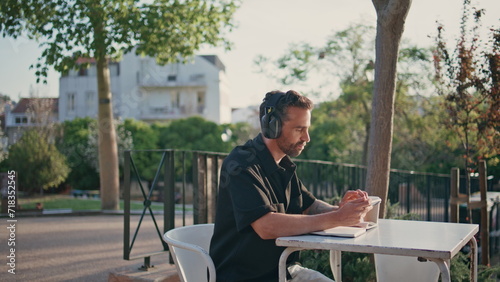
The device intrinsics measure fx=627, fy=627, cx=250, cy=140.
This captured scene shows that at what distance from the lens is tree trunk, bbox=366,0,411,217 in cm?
526

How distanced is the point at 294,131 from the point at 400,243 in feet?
2.73

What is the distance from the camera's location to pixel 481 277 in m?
5.04

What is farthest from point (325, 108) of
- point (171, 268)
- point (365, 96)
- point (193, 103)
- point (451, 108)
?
point (193, 103)

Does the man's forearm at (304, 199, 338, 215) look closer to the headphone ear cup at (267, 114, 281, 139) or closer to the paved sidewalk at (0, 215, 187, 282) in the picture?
the headphone ear cup at (267, 114, 281, 139)

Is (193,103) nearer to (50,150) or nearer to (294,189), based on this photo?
(50,150)

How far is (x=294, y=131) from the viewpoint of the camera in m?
3.32

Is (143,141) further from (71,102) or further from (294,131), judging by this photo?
(294,131)

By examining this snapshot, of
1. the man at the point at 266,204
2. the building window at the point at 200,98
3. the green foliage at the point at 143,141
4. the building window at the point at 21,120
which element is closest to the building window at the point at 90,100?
the building window at the point at 200,98

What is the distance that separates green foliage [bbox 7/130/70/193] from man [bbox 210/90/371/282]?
14034 mm

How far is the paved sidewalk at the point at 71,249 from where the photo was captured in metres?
6.46

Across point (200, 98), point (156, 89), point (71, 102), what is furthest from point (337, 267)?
point (156, 89)

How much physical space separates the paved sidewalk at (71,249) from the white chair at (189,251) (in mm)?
1865

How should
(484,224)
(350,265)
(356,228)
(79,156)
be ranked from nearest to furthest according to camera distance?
(356,228) → (350,265) → (484,224) → (79,156)

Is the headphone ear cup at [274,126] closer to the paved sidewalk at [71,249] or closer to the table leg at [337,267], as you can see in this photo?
the table leg at [337,267]
